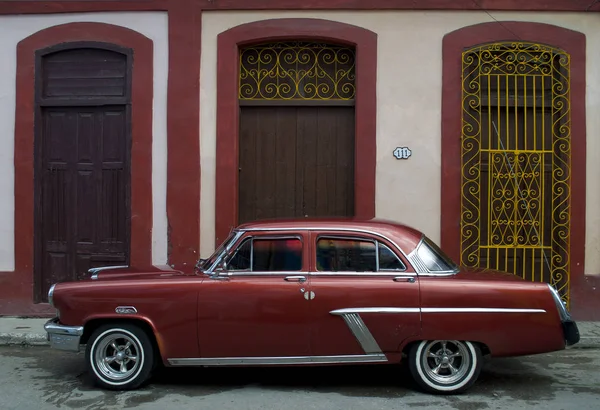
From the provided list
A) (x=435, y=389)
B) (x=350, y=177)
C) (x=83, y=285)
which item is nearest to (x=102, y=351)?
(x=83, y=285)

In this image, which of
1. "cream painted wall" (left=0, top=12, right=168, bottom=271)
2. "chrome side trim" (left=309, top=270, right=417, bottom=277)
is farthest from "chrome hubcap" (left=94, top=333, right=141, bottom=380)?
"cream painted wall" (left=0, top=12, right=168, bottom=271)

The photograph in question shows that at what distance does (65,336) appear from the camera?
6113 millimetres

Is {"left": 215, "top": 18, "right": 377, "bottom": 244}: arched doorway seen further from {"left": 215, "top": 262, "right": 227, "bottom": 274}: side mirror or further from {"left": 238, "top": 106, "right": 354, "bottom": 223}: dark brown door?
{"left": 215, "top": 262, "right": 227, "bottom": 274}: side mirror

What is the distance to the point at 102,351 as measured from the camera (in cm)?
616

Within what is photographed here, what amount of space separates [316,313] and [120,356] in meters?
1.83

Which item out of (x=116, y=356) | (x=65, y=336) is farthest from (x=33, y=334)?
(x=116, y=356)

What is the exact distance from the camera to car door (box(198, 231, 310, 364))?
594 centimetres

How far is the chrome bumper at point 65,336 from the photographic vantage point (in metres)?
6.08

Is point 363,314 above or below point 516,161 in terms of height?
below

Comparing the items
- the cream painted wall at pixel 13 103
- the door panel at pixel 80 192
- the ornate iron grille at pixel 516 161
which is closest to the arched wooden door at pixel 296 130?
the cream painted wall at pixel 13 103

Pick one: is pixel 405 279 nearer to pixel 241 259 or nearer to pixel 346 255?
pixel 346 255

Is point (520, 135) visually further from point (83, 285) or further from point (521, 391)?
point (83, 285)

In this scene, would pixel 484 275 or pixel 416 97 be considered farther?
pixel 416 97

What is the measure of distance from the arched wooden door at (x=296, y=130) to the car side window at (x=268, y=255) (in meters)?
3.33
